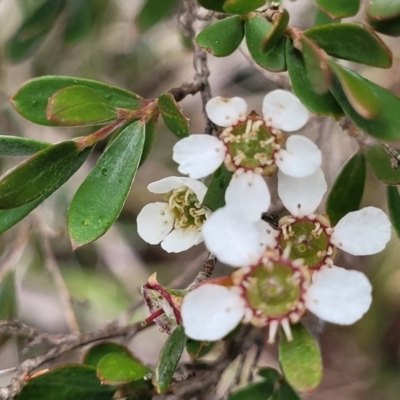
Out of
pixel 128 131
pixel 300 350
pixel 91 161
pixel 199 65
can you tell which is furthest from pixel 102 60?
pixel 300 350

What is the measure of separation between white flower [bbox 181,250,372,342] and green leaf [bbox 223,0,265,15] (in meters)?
0.36

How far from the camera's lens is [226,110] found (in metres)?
0.84

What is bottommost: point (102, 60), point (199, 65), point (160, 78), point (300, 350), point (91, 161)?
point (91, 161)

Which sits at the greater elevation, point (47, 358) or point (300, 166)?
point (300, 166)

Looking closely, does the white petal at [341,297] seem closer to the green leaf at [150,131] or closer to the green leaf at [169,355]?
the green leaf at [169,355]

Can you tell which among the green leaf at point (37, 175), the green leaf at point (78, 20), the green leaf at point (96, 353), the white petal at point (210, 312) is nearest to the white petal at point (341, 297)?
the white petal at point (210, 312)

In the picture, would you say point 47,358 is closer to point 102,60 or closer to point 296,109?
point 296,109

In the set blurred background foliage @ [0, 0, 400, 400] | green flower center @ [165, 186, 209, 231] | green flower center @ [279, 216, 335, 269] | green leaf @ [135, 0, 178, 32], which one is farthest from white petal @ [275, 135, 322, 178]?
blurred background foliage @ [0, 0, 400, 400]

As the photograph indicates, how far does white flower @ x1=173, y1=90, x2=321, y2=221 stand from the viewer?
0.77 m

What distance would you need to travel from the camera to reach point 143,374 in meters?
0.97

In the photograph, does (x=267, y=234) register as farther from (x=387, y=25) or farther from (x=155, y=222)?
(x=387, y=25)

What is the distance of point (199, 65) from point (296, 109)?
41cm

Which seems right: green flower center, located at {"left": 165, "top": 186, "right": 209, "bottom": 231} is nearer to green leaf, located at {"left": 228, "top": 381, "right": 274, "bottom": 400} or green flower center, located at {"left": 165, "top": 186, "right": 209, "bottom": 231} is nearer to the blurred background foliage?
green leaf, located at {"left": 228, "top": 381, "right": 274, "bottom": 400}

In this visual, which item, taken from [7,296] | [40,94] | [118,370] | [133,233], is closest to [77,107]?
[40,94]
